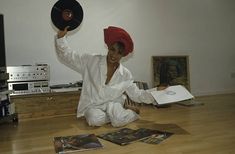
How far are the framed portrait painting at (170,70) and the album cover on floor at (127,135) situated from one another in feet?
5.01

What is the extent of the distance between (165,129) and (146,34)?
1682 millimetres

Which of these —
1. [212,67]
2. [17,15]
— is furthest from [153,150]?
[212,67]

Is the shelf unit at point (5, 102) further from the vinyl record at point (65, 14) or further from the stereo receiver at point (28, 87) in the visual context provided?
the vinyl record at point (65, 14)

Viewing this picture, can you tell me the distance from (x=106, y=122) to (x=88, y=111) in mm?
187

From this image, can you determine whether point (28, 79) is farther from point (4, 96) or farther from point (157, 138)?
point (157, 138)

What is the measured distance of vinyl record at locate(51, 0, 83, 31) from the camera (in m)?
2.33

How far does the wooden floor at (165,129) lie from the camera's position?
5.92ft

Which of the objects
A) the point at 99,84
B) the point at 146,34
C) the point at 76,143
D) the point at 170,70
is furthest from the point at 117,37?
the point at 170,70

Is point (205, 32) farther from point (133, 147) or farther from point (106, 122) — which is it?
point (133, 147)

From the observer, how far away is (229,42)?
4.13 meters

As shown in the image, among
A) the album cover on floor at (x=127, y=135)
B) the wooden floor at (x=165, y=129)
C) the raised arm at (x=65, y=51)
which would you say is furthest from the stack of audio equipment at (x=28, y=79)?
the album cover on floor at (x=127, y=135)

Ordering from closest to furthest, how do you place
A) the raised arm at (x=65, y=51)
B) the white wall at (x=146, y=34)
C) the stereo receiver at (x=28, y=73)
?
the raised arm at (x=65, y=51)
the stereo receiver at (x=28, y=73)
the white wall at (x=146, y=34)

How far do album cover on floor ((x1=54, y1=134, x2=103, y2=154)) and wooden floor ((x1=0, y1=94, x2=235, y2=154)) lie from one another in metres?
0.05

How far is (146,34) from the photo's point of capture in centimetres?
362
